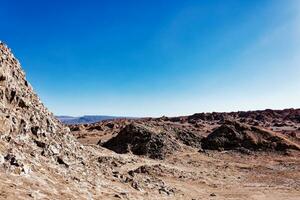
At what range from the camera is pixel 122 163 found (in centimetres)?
3294

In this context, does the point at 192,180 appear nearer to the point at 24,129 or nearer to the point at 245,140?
the point at 24,129

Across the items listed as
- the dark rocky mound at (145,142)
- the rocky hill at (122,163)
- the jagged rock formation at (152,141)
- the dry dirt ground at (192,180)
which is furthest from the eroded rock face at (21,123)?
the jagged rock formation at (152,141)

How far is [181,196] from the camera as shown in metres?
22.2

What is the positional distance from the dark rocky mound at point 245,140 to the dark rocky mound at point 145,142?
6047 mm

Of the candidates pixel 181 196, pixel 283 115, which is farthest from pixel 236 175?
pixel 283 115

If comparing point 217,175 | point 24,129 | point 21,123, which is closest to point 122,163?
point 217,175

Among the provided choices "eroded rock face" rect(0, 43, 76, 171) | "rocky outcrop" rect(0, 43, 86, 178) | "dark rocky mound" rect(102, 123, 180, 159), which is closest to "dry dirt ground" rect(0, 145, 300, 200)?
"rocky outcrop" rect(0, 43, 86, 178)

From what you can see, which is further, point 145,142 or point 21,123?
point 145,142

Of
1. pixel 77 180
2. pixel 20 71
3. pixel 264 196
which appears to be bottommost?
pixel 264 196

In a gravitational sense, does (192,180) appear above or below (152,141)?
below

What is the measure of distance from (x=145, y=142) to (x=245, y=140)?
538 inches

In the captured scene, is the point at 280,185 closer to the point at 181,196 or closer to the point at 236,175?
the point at 236,175

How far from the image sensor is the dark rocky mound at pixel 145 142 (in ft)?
144

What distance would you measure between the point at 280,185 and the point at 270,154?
17189mm
